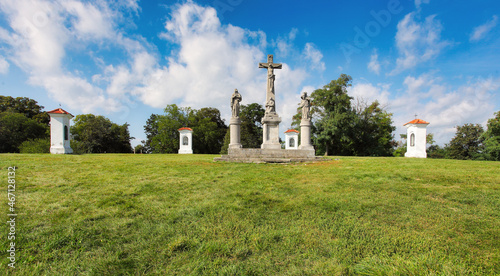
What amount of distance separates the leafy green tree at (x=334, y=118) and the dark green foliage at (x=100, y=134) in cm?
3186

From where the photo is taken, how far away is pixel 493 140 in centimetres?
2014

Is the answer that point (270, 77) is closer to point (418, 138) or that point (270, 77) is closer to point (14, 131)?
point (418, 138)

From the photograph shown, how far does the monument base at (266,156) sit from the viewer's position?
32.5 ft

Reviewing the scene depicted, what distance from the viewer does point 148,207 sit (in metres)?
3.43

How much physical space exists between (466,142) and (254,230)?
32712mm

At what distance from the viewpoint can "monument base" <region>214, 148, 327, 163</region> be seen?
9898mm

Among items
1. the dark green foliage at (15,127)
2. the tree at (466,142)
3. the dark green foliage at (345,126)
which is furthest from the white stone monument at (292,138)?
the dark green foliage at (15,127)

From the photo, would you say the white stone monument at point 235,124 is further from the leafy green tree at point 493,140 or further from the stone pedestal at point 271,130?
the leafy green tree at point 493,140

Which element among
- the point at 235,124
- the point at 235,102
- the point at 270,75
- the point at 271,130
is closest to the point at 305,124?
the point at 271,130

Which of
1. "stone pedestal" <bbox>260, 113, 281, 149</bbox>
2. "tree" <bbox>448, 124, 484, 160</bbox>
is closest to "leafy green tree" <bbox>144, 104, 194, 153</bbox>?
"stone pedestal" <bbox>260, 113, 281, 149</bbox>

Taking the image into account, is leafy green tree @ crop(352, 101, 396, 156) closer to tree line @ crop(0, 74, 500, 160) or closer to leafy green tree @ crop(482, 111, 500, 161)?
tree line @ crop(0, 74, 500, 160)

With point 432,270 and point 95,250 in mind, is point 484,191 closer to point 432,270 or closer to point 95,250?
point 432,270

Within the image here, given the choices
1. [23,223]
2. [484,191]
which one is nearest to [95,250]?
[23,223]

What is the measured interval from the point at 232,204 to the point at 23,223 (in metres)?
2.76
